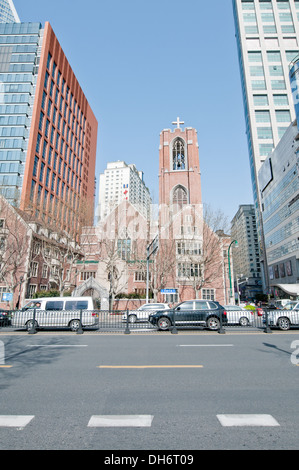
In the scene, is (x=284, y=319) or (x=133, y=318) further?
(x=133, y=318)

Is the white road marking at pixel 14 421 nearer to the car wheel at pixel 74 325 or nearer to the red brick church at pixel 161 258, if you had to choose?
the car wheel at pixel 74 325

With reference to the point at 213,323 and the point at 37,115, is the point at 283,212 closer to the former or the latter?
the point at 213,323

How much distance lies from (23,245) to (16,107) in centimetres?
4385

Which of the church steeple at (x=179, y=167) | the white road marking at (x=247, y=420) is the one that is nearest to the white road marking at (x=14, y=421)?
the white road marking at (x=247, y=420)

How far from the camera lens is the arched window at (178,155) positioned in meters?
57.1

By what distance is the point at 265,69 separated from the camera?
274ft

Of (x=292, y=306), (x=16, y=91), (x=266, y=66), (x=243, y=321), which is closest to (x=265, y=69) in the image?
(x=266, y=66)

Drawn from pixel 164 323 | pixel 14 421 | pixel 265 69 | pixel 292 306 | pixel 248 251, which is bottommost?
pixel 14 421

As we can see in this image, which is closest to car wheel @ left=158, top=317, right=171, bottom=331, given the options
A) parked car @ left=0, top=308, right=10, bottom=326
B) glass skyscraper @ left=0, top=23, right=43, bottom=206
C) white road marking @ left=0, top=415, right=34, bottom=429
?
parked car @ left=0, top=308, right=10, bottom=326

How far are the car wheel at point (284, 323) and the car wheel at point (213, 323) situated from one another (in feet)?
12.2

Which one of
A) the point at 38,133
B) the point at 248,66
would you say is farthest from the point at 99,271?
the point at 248,66

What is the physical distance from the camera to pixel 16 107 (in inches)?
2389

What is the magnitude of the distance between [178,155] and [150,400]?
5771cm

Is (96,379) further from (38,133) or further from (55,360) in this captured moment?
(38,133)
